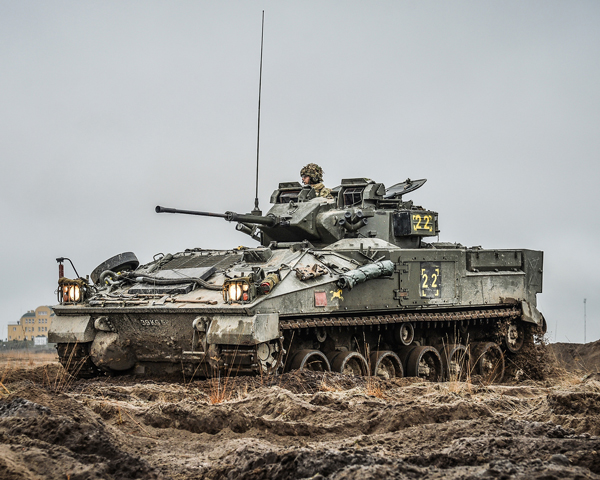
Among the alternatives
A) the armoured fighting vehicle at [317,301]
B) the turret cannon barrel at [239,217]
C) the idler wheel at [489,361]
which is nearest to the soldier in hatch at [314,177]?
the armoured fighting vehicle at [317,301]

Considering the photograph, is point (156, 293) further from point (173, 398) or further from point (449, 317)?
point (449, 317)

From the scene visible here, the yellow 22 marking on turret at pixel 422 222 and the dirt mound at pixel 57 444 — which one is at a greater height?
the yellow 22 marking on turret at pixel 422 222

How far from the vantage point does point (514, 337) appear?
1565cm

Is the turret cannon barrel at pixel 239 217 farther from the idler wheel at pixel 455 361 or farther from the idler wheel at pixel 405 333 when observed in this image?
the idler wheel at pixel 455 361

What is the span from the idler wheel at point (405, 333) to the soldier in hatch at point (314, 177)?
10.8 ft

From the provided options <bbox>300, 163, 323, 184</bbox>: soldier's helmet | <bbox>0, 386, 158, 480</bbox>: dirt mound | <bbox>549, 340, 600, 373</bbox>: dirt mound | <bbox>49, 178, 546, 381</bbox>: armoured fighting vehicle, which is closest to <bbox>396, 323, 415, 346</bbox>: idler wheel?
<bbox>49, 178, 546, 381</bbox>: armoured fighting vehicle

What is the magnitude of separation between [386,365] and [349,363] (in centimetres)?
115

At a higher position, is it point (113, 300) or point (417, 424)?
point (113, 300)

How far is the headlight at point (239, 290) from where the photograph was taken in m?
10.5

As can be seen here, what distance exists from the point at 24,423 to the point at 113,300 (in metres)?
5.50

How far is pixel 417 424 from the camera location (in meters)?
7.24

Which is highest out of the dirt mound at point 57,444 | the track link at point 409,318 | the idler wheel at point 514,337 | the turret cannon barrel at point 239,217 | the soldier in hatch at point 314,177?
the soldier in hatch at point 314,177

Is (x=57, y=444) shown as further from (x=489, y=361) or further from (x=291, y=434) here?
(x=489, y=361)

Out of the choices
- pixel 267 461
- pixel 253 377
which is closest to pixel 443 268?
pixel 253 377
